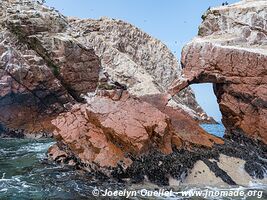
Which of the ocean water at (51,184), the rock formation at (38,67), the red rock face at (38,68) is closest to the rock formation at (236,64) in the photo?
the ocean water at (51,184)

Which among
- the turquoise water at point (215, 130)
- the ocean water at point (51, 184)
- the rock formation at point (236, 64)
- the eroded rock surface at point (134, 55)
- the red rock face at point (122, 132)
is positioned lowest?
the turquoise water at point (215, 130)

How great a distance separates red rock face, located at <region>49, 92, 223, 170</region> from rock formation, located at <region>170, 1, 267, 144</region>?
2721 millimetres

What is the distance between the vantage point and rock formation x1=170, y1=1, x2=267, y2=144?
893 inches

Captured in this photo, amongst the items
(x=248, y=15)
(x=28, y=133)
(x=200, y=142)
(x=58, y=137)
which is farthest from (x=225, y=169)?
(x=28, y=133)

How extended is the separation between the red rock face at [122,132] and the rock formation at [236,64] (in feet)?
8.93

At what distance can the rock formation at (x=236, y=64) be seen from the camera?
74.4 ft

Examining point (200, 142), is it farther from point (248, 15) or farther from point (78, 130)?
point (248, 15)

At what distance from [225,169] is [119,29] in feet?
270

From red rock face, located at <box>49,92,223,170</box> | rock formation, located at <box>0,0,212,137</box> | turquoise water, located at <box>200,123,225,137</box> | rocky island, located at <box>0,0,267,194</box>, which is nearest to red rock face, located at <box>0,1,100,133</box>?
rock formation, located at <box>0,0,212,137</box>

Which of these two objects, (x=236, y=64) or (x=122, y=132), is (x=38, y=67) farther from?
(x=122, y=132)

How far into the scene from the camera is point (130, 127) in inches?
737

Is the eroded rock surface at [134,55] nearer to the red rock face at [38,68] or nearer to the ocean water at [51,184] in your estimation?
the red rock face at [38,68]

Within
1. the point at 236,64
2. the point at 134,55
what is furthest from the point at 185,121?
the point at 134,55

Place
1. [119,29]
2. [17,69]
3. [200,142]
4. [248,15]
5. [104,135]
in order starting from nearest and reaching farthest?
[104,135] < [200,142] < [248,15] < [17,69] < [119,29]
